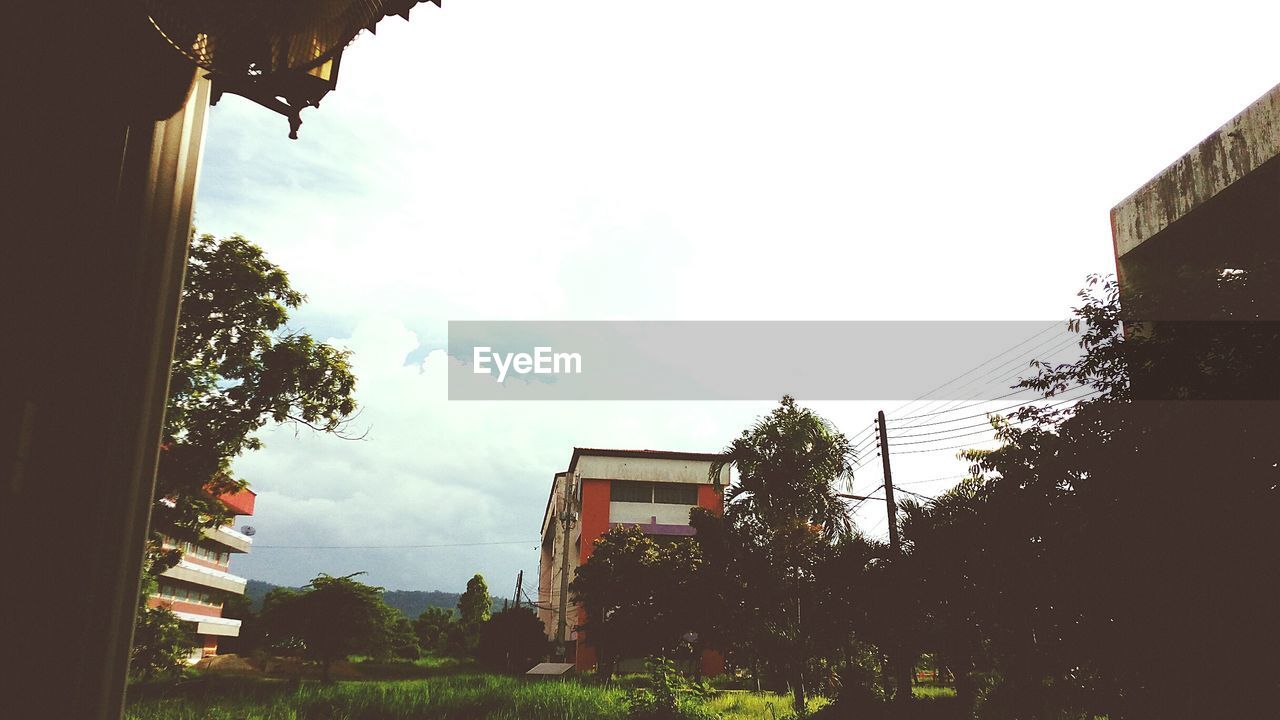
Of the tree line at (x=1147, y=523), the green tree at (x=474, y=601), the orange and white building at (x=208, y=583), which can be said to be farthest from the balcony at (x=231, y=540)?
the tree line at (x=1147, y=523)

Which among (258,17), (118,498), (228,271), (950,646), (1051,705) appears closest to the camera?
(118,498)

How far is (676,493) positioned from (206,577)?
105 feet

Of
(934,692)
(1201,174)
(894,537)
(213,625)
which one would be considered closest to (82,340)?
(1201,174)

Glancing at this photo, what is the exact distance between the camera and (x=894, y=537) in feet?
58.1

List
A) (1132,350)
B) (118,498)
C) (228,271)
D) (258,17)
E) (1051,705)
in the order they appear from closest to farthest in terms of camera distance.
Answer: (118,498) < (258,17) < (1132,350) < (1051,705) < (228,271)

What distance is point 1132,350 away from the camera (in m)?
8.62

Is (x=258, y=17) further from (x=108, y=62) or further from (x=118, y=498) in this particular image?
(x=118, y=498)

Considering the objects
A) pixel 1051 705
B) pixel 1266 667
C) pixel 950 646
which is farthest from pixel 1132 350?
pixel 950 646

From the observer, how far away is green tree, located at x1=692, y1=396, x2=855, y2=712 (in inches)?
965

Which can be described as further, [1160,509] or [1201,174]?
[1201,174]

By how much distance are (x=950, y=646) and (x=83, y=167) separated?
53.4ft

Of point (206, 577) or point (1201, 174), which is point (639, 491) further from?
point (1201, 174)

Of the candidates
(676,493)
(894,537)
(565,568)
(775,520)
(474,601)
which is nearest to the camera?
(894,537)

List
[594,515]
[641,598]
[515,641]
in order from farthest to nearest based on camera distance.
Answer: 1. [594,515]
2. [515,641]
3. [641,598]
